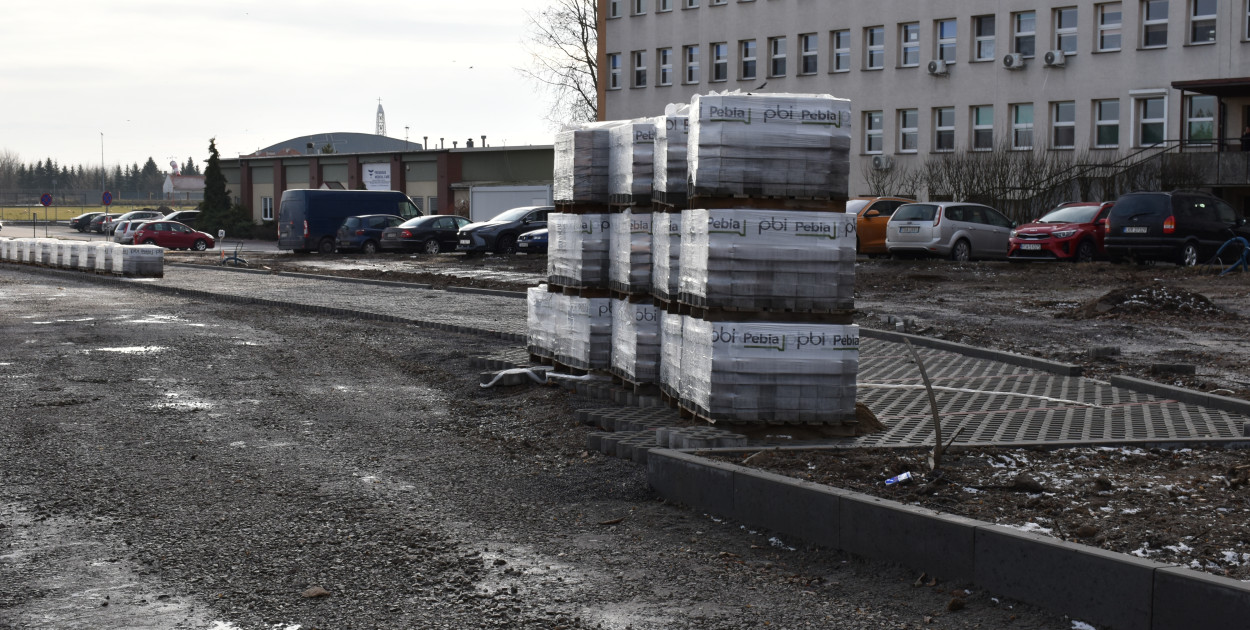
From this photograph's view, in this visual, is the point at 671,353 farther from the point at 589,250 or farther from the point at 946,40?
the point at 946,40

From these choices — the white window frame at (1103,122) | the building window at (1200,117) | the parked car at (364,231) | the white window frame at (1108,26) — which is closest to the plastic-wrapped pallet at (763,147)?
the parked car at (364,231)

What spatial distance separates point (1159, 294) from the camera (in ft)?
57.3

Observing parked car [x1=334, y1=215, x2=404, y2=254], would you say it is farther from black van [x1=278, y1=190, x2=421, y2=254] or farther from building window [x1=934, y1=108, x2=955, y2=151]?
building window [x1=934, y1=108, x2=955, y2=151]

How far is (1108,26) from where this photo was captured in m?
46.0

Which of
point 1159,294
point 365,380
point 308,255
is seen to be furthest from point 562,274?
point 308,255

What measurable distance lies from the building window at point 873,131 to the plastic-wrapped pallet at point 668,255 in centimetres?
4549

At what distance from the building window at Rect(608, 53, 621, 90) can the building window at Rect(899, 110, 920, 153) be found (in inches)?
631

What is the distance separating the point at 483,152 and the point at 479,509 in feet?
197

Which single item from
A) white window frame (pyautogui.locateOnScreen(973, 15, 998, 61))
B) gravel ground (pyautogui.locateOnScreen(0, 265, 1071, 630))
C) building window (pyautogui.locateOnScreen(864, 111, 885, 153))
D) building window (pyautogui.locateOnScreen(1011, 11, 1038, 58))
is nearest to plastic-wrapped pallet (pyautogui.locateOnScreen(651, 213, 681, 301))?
gravel ground (pyautogui.locateOnScreen(0, 265, 1071, 630))

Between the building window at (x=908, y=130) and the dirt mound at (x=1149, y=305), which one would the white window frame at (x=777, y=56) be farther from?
the dirt mound at (x=1149, y=305)

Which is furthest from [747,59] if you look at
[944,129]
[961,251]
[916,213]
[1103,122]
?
[961,251]

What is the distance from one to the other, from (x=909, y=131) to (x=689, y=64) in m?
12.2

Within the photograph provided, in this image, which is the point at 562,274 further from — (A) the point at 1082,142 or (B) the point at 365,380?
(A) the point at 1082,142

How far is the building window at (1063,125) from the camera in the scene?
155ft
